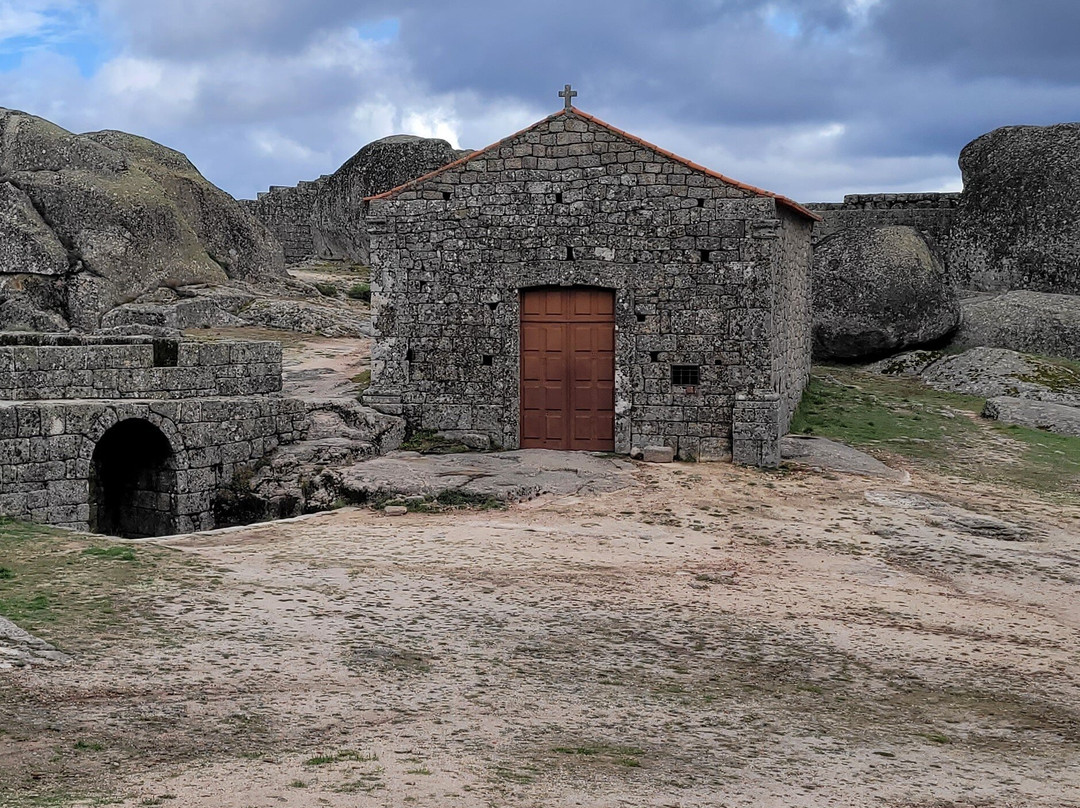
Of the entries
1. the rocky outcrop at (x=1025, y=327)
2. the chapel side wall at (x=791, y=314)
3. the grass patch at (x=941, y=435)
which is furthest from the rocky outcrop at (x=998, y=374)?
the chapel side wall at (x=791, y=314)

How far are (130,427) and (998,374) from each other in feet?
56.2

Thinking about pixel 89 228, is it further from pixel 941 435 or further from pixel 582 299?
pixel 941 435

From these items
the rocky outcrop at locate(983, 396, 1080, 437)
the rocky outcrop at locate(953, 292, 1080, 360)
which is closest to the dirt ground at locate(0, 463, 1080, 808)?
the rocky outcrop at locate(983, 396, 1080, 437)

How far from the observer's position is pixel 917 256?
85.1 feet

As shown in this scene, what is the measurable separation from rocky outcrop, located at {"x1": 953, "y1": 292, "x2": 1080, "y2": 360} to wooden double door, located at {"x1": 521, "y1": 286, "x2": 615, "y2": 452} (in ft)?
43.1

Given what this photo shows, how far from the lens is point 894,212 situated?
98.6ft

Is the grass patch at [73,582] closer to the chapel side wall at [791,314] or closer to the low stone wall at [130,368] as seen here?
the low stone wall at [130,368]

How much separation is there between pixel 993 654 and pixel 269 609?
227 inches

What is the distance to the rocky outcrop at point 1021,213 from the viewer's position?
28750 mm

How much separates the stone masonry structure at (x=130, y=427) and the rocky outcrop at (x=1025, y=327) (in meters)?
17.2

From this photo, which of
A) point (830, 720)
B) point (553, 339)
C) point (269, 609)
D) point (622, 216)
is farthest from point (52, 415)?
point (830, 720)

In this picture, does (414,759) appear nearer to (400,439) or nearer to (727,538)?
(727,538)

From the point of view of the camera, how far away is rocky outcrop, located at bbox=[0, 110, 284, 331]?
2328 cm

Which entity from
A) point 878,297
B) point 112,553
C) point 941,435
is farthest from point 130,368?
point 878,297
